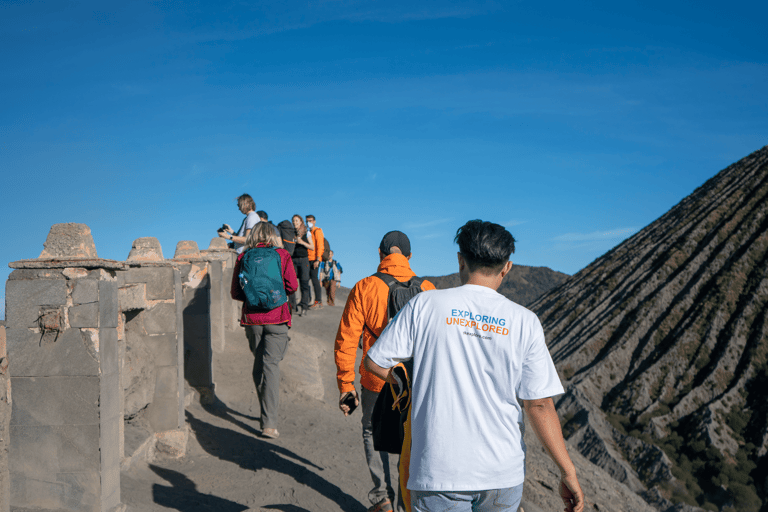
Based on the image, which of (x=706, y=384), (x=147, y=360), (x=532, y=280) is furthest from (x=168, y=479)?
(x=532, y=280)

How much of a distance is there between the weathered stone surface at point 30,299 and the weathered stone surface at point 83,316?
9cm

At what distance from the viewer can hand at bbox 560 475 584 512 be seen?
1.89 meters

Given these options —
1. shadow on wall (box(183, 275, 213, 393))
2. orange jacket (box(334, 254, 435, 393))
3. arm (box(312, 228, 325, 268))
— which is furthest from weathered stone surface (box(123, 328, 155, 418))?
arm (box(312, 228, 325, 268))

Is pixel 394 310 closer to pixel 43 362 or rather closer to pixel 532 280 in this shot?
pixel 43 362

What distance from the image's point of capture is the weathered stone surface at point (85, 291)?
3574mm

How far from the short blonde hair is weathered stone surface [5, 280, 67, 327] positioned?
169cm

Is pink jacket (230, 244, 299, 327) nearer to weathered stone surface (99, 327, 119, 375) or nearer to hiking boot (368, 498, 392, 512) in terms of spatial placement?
weathered stone surface (99, 327, 119, 375)

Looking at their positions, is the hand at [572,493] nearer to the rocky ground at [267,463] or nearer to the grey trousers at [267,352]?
the rocky ground at [267,463]

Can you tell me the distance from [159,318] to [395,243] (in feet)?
9.10

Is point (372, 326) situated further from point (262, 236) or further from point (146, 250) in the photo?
point (146, 250)

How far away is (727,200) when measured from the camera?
28219 millimetres

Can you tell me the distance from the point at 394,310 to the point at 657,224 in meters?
33.2

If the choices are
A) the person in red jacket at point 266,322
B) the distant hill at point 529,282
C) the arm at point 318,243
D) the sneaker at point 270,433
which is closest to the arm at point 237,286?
the person in red jacket at point 266,322

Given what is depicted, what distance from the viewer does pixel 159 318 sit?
517 centimetres
